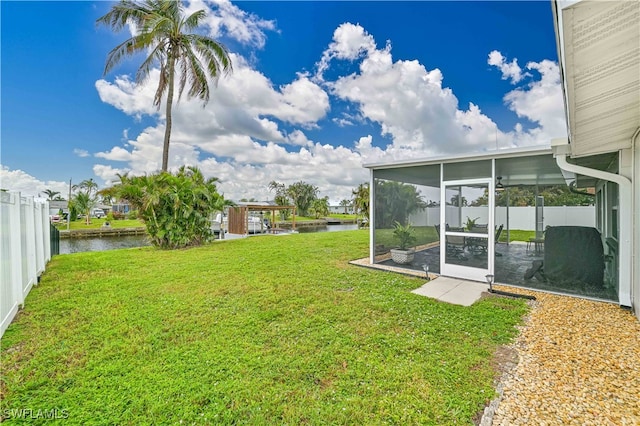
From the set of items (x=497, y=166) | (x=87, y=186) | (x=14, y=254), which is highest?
(x=87, y=186)

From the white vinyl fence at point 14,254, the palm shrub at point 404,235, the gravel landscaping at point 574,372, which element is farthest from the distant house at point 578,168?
the white vinyl fence at point 14,254

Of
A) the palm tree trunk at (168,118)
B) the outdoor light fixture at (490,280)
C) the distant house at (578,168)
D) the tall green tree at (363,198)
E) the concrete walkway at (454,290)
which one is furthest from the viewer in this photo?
the tall green tree at (363,198)

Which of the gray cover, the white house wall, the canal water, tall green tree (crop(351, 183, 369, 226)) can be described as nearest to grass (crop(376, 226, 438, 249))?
the gray cover

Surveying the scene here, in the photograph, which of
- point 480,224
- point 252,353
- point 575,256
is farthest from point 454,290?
point 252,353

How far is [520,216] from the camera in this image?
9352mm

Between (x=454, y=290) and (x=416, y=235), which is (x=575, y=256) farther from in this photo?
(x=416, y=235)

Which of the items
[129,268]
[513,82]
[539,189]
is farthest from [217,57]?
[539,189]

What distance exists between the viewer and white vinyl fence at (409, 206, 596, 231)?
5.82 metres

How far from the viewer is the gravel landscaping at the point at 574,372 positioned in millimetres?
2039

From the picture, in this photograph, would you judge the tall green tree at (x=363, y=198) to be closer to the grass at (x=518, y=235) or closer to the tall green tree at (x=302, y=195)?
the grass at (x=518, y=235)

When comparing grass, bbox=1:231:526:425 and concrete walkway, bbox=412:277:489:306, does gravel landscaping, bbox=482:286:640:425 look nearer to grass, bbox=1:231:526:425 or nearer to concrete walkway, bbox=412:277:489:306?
grass, bbox=1:231:526:425

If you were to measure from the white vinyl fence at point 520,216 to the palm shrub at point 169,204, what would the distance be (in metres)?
8.04

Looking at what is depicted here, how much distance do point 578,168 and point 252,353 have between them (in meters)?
5.28

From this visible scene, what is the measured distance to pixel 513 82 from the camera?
10.4 m
